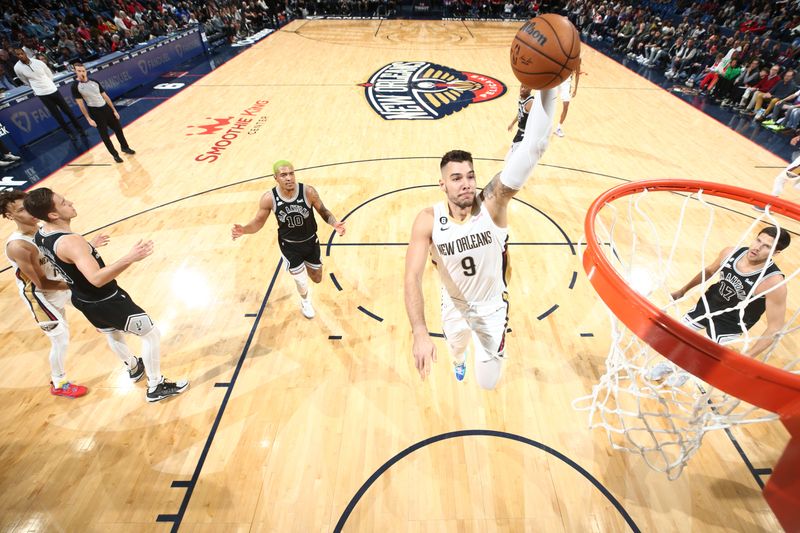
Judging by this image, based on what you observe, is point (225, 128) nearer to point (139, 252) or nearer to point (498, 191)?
point (139, 252)

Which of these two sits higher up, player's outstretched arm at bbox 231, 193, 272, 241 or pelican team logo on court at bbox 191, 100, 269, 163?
player's outstretched arm at bbox 231, 193, 272, 241

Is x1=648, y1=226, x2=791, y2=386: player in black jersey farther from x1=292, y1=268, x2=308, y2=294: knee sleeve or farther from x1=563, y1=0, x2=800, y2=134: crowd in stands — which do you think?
x1=563, y1=0, x2=800, y2=134: crowd in stands

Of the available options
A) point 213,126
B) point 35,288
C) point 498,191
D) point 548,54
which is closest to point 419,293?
point 498,191

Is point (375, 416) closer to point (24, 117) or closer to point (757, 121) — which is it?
point (24, 117)

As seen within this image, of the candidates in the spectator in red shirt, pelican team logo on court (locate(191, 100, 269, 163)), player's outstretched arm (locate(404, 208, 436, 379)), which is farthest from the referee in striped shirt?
the spectator in red shirt

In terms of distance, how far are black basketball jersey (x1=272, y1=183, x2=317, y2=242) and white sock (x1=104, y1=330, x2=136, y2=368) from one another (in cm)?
163

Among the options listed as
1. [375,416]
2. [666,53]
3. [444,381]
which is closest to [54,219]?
[375,416]

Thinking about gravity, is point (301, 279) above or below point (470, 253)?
below

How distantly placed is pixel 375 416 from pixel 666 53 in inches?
656

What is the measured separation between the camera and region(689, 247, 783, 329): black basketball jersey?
9.75 feet

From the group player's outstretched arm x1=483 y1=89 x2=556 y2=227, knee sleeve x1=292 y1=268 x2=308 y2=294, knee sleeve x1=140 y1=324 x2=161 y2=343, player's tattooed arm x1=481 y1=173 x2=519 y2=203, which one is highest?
player's outstretched arm x1=483 y1=89 x2=556 y2=227

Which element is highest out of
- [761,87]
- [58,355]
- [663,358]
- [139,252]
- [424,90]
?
[139,252]

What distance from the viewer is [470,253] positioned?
2.69 m

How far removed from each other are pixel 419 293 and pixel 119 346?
2888 millimetres
